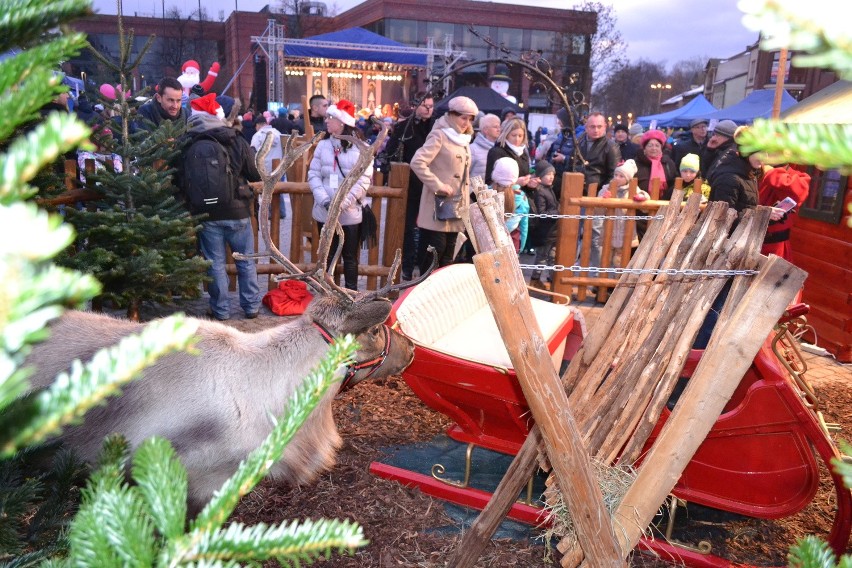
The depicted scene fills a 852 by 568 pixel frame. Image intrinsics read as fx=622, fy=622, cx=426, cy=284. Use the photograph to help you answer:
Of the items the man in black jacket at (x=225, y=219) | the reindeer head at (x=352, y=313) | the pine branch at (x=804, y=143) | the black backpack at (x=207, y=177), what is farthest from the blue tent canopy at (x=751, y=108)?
the pine branch at (x=804, y=143)

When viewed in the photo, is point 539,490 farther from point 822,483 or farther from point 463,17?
point 463,17

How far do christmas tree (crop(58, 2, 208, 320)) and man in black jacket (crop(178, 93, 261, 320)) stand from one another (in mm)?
258

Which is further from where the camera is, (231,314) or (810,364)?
(231,314)

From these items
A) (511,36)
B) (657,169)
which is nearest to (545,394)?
(657,169)

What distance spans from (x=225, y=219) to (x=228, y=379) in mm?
3580

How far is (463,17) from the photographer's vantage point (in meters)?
44.8

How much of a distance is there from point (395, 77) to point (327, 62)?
10.9 feet

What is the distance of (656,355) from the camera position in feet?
10.3

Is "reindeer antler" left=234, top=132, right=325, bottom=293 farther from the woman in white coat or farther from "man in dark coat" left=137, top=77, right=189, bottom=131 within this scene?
"man in dark coat" left=137, top=77, right=189, bottom=131

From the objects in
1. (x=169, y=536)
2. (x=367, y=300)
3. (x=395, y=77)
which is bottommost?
(x=367, y=300)

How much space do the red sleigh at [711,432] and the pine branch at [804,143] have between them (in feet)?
9.13

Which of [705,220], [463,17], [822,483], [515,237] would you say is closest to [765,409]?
[705,220]

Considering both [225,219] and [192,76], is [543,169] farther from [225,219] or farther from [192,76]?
[192,76]

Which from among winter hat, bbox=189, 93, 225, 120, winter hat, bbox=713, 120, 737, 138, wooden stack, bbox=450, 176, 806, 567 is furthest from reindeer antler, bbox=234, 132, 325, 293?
winter hat, bbox=713, 120, 737, 138
